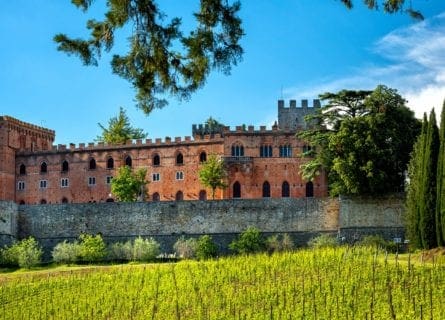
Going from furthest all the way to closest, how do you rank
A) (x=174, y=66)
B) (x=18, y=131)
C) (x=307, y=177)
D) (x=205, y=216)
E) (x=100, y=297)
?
(x=18, y=131)
(x=307, y=177)
(x=205, y=216)
(x=100, y=297)
(x=174, y=66)

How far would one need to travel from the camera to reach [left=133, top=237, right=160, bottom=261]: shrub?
145 ft

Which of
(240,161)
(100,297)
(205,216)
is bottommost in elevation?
(100,297)

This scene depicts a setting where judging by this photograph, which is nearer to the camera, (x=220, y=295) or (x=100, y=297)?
(x=220, y=295)

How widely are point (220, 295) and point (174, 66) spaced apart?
15.0 meters

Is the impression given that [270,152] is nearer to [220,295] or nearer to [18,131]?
[18,131]

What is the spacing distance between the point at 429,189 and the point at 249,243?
1224 cm

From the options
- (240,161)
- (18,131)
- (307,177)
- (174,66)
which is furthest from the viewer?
(18,131)

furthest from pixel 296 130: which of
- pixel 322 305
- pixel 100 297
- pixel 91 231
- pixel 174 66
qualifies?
pixel 174 66

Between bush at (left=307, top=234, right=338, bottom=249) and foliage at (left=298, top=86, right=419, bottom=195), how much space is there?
2.91 meters

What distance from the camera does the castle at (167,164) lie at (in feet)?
193

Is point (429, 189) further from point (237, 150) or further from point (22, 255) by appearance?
point (237, 150)

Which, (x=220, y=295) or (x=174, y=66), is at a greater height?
(x=174, y=66)

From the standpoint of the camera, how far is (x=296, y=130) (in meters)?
59.3

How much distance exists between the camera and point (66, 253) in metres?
45.6
